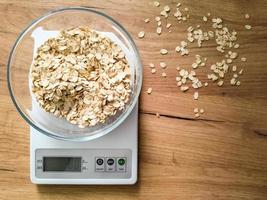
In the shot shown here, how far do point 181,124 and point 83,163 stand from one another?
22 centimetres

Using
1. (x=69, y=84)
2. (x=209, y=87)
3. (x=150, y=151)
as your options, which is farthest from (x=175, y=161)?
(x=69, y=84)

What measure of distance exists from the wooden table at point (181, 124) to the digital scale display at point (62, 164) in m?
0.05

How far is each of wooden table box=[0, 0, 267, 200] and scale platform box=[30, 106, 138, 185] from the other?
0.04 metres

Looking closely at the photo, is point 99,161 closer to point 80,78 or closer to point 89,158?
point 89,158

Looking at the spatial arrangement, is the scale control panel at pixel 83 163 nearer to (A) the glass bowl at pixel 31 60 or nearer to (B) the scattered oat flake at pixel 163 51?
(A) the glass bowl at pixel 31 60

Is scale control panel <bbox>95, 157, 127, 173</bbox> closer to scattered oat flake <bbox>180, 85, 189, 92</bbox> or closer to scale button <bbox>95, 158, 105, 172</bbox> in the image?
scale button <bbox>95, 158, 105, 172</bbox>

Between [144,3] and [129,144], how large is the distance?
294 mm

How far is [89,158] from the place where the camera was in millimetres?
931

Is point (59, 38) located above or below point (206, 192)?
above

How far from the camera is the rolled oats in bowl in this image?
2.73ft

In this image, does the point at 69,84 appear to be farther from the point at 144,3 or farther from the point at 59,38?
the point at 144,3

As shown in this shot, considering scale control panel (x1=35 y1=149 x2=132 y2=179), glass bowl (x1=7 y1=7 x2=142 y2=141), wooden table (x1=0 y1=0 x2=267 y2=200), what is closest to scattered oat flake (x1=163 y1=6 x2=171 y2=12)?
wooden table (x1=0 y1=0 x2=267 y2=200)

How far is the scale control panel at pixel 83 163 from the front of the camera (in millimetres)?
929

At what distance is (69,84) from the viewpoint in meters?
0.82
